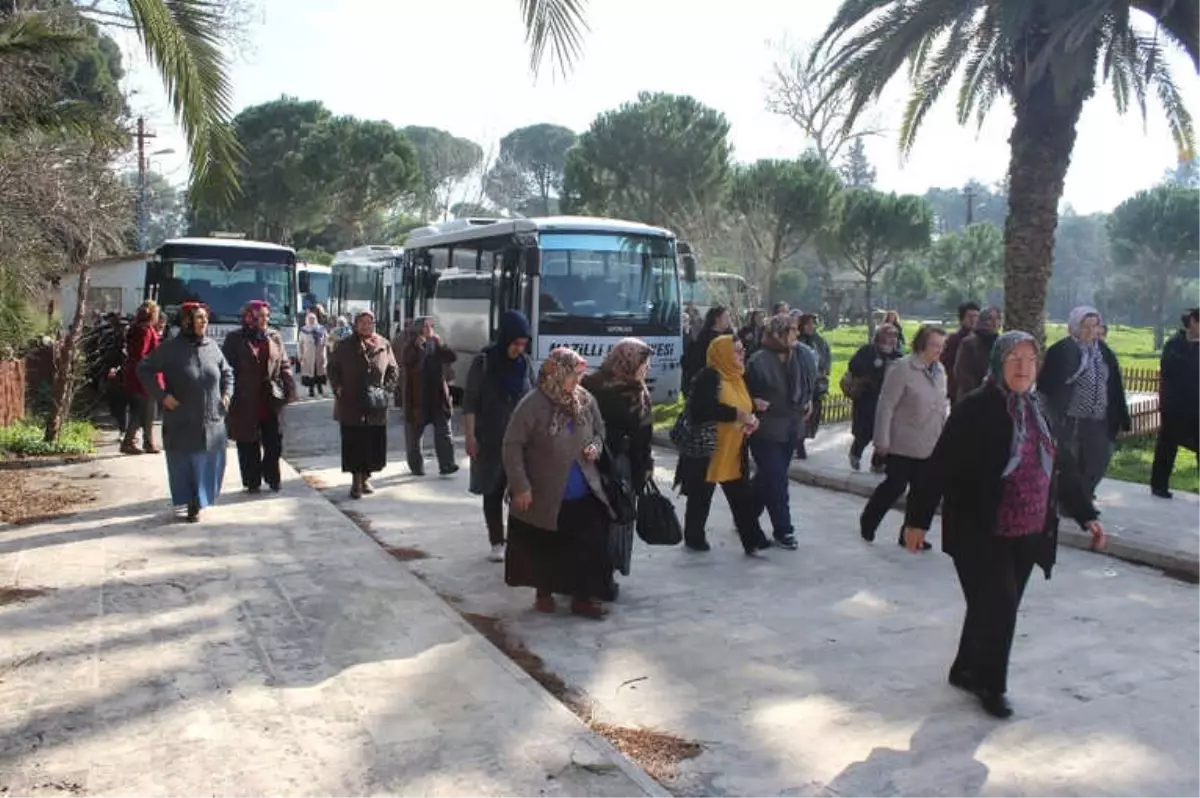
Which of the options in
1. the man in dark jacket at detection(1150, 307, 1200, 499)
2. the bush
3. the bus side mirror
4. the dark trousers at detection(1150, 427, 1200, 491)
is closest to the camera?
the man in dark jacket at detection(1150, 307, 1200, 499)

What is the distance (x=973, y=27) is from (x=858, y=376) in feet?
21.4

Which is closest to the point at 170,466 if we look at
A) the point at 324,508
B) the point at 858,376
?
the point at 324,508

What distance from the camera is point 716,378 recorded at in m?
7.37

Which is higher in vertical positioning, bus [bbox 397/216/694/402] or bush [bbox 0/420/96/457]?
bus [bbox 397/216/694/402]

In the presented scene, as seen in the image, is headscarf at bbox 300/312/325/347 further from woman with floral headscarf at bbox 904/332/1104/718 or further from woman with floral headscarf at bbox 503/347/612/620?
woman with floral headscarf at bbox 904/332/1104/718

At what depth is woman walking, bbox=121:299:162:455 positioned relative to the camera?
11.6 meters

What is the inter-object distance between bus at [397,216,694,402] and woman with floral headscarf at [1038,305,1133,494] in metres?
7.77

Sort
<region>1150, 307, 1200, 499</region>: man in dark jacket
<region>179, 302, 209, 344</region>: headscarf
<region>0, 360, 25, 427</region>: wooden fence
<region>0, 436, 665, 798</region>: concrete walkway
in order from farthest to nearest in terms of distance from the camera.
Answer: <region>0, 360, 25, 427</region>: wooden fence → <region>1150, 307, 1200, 499</region>: man in dark jacket → <region>179, 302, 209, 344</region>: headscarf → <region>0, 436, 665, 798</region>: concrete walkway

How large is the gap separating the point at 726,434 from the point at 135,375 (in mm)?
6774

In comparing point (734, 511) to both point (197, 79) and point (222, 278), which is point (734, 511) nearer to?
point (197, 79)

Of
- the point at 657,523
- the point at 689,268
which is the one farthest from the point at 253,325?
the point at 689,268

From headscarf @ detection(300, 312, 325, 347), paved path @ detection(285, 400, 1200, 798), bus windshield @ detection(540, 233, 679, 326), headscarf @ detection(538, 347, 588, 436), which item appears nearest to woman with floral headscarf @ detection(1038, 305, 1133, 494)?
paved path @ detection(285, 400, 1200, 798)

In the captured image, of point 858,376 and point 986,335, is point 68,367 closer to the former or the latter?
point 858,376

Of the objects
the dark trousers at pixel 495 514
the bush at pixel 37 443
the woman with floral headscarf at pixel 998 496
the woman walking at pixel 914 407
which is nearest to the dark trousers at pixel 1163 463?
the woman walking at pixel 914 407
